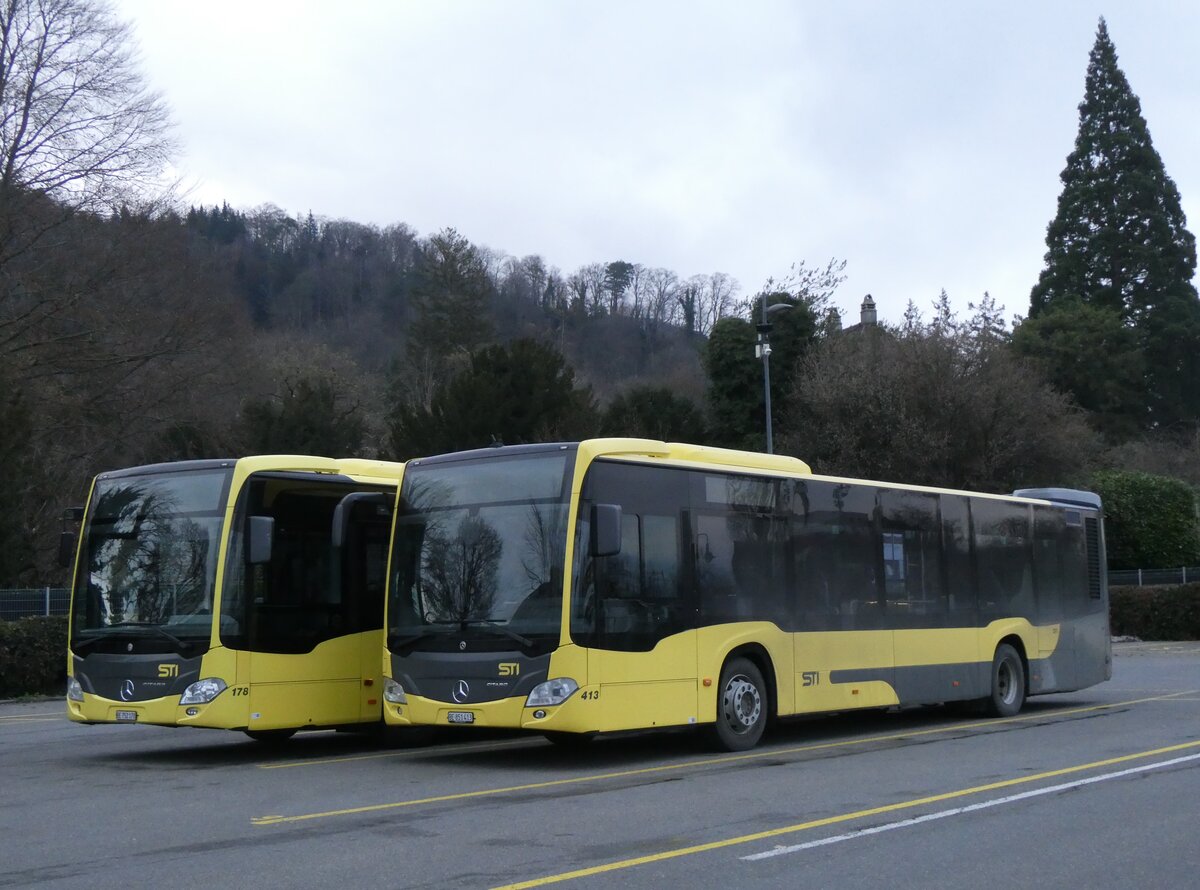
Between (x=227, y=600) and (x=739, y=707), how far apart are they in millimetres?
5134

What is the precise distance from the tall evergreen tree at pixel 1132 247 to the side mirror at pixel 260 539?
2400 inches

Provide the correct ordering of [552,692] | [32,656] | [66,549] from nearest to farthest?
1. [552,692]
2. [66,549]
3. [32,656]

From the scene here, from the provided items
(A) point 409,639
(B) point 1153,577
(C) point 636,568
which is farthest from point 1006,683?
(B) point 1153,577

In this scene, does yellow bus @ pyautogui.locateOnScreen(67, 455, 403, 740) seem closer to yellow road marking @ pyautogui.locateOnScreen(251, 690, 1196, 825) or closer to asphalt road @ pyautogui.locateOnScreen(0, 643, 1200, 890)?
asphalt road @ pyautogui.locateOnScreen(0, 643, 1200, 890)

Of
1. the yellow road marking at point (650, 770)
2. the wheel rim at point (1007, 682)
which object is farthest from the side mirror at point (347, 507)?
the wheel rim at point (1007, 682)

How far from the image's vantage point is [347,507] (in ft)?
44.8

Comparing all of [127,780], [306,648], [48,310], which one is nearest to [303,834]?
[127,780]

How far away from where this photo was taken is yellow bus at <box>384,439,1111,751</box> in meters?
12.4

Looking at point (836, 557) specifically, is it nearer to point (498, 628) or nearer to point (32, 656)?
point (498, 628)

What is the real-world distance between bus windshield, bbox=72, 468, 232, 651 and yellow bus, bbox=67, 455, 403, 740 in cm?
1

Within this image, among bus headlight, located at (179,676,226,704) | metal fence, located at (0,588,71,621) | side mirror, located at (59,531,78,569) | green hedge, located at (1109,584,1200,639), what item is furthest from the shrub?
bus headlight, located at (179,676,226,704)

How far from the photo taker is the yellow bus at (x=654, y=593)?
40.5ft

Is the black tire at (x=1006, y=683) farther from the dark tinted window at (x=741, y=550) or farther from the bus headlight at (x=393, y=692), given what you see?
the bus headlight at (x=393, y=692)

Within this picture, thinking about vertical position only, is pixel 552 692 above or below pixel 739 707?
above
